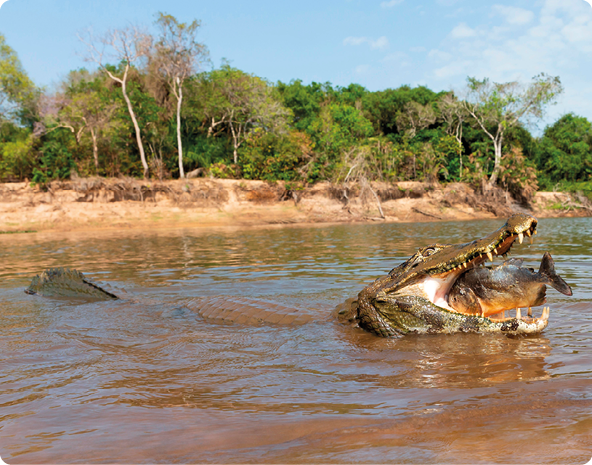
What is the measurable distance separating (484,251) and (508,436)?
155 centimetres

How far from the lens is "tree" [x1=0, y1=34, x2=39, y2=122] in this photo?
97.5ft

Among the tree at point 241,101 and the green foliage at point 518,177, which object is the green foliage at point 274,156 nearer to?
the tree at point 241,101

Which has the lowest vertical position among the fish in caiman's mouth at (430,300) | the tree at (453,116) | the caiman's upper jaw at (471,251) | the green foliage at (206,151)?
the fish in caiman's mouth at (430,300)

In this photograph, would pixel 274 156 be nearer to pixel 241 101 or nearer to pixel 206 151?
pixel 241 101

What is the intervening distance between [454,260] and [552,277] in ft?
2.40

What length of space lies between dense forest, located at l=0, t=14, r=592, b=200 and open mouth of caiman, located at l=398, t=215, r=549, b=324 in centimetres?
2582

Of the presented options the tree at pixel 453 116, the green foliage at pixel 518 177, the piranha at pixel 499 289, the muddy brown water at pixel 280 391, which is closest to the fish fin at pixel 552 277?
the piranha at pixel 499 289

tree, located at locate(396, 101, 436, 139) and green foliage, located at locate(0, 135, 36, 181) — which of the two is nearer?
green foliage, located at locate(0, 135, 36, 181)

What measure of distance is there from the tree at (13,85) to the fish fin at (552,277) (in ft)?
112

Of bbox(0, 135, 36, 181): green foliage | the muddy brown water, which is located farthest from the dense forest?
the muddy brown water

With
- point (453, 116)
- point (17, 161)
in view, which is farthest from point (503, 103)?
point (17, 161)

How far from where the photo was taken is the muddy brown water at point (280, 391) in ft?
7.32

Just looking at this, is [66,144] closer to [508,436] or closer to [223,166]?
[223,166]

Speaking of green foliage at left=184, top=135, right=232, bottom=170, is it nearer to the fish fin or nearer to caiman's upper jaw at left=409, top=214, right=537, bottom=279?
caiman's upper jaw at left=409, top=214, right=537, bottom=279
